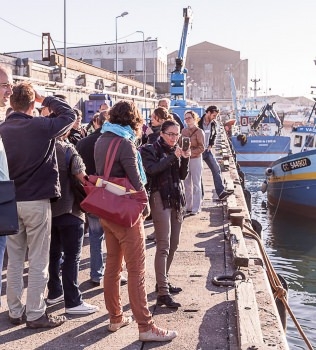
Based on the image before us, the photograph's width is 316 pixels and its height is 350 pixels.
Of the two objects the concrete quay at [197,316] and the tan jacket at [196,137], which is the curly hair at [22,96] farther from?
the tan jacket at [196,137]

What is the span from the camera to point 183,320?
5.21 m

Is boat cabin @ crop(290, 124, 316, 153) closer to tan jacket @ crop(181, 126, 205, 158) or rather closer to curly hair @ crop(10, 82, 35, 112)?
tan jacket @ crop(181, 126, 205, 158)

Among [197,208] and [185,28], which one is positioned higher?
[185,28]

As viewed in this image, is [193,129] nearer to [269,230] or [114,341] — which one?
[114,341]

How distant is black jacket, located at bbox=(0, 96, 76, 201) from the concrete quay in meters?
1.22

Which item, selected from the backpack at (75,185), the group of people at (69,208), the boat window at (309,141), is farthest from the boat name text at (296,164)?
the backpack at (75,185)

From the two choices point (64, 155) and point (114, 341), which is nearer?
point (114, 341)

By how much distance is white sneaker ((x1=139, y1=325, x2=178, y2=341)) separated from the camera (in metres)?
4.61

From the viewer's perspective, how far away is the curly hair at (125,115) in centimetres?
452

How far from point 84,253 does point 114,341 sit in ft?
9.20

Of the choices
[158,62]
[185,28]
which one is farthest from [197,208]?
[158,62]

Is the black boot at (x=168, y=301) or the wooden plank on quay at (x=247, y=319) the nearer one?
the wooden plank on quay at (x=247, y=319)

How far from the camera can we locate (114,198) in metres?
4.42

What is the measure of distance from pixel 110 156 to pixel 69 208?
0.82 meters
